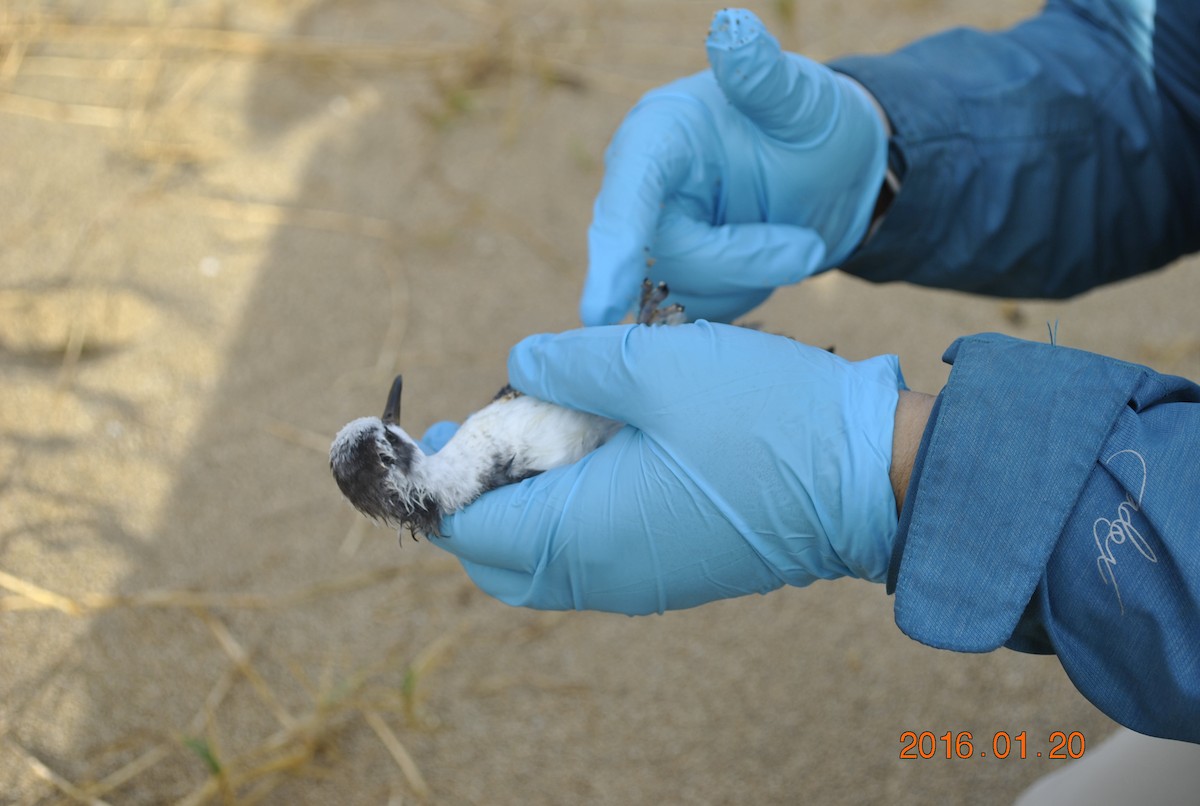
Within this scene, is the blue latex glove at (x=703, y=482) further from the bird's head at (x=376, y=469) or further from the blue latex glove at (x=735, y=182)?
the blue latex glove at (x=735, y=182)

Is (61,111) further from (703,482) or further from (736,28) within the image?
(703,482)

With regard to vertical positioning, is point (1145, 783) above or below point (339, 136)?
below

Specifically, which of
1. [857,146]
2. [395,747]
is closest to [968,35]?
[857,146]

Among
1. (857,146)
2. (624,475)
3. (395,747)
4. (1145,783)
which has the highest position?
(857,146)

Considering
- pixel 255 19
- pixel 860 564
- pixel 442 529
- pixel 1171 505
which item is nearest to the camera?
pixel 1171 505

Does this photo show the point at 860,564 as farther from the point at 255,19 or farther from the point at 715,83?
the point at 255,19

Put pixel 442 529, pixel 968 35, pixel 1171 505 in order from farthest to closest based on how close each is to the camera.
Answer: pixel 968 35 → pixel 442 529 → pixel 1171 505
